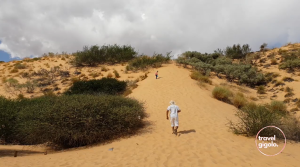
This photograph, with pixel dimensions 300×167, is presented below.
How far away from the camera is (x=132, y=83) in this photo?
18.6m

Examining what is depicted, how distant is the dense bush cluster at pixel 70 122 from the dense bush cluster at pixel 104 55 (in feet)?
64.1

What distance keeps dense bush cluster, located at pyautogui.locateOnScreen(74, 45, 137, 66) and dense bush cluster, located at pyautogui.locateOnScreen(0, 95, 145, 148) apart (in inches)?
769

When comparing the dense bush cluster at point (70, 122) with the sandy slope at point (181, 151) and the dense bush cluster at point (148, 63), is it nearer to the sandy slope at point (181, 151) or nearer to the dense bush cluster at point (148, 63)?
the sandy slope at point (181, 151)

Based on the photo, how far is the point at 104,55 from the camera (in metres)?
29.2

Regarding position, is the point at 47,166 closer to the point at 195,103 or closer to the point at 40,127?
the point at 40,127

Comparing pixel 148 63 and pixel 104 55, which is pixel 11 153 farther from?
pixel 104 55

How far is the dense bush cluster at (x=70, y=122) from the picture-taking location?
23.9 feet

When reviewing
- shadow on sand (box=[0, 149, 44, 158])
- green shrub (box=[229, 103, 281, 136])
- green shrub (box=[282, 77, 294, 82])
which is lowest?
shadow on sand (box=[0, 149, 44, 158])

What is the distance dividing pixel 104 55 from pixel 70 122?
903 inches

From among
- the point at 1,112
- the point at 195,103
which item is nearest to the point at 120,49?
the point at 195,103

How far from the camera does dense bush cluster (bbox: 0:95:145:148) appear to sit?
287 inches

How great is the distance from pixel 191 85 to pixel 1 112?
1364cm

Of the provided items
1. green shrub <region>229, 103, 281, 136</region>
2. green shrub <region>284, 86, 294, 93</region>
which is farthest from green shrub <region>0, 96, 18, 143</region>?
green shrub <region>284, 86, 294, 93</region>

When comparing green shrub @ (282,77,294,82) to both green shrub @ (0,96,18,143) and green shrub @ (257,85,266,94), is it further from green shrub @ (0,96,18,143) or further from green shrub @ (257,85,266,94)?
green shrub @ (0,96,18,143)
